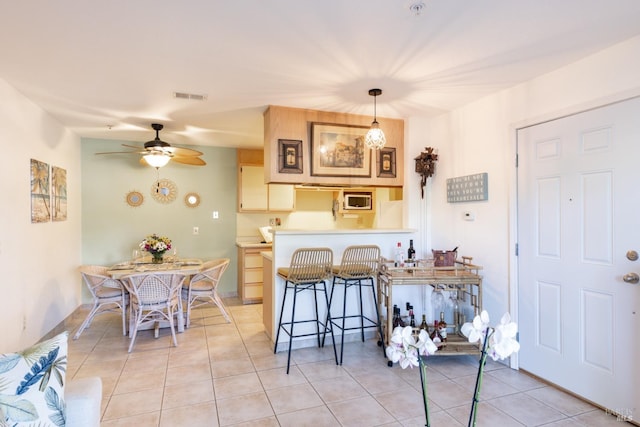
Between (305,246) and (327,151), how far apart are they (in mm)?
1014

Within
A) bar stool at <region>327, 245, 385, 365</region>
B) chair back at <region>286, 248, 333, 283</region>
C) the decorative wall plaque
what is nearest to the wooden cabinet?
bar stool at <region>327, 245, 385, 365</region>

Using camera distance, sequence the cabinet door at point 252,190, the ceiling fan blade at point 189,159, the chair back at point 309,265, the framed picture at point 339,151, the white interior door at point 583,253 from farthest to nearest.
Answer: the cabinet door at point 252,190
the ceiling fan blade at point 189,159
the framed picture at point 339,151
the chair back at point 309,265
the white interior door at point 583,253

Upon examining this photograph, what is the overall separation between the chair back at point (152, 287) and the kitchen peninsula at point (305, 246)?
3.18 ft

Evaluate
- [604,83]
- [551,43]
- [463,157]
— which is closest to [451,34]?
[551,43]

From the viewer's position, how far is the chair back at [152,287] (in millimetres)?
3395

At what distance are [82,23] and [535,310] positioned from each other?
12.0 feet

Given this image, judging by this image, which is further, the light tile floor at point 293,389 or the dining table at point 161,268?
the dining table at point 161,268

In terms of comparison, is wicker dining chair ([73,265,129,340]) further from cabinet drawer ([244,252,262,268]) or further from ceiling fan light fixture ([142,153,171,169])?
cabinet drawer ([244,252,262,268])

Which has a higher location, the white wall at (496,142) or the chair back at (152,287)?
the white wall at (496,142)

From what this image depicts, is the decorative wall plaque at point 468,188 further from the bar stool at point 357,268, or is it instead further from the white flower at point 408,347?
the white flower at point 408,347

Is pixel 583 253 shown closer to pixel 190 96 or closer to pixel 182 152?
pixel 190 96

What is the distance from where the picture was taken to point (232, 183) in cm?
550

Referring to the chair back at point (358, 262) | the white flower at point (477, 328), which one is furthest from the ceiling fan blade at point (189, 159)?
the white flower at point (477, 328)

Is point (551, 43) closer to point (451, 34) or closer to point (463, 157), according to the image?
point (451, 34)
